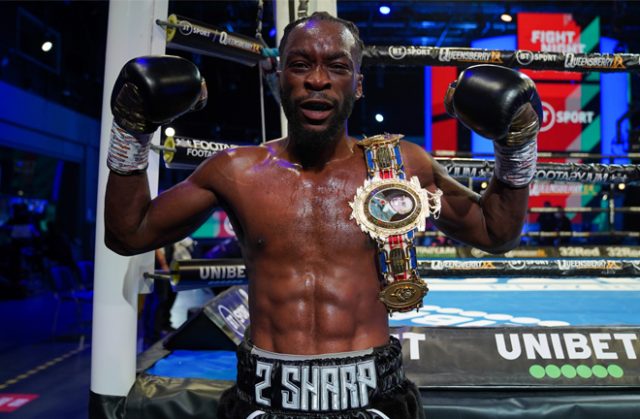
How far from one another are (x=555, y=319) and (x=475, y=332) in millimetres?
626

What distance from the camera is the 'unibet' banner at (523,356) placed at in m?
1.88

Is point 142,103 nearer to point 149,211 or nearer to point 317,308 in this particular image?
point 149,211

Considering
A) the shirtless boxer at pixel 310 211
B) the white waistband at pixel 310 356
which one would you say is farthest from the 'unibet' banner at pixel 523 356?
the white waistband at pixel 310 356

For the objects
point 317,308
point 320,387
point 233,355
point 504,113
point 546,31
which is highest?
point 546,31

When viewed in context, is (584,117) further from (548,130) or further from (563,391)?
(563,391)

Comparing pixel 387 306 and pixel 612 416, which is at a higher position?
pixel 387 306

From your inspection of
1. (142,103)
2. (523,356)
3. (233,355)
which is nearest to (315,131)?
(142,103)

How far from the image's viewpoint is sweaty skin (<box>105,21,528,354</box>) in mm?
1271

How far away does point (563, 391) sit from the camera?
1.88 m

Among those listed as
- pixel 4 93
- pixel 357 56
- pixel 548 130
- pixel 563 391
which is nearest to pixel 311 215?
pixel 357 56

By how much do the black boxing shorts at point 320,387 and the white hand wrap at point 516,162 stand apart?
20.3 inches

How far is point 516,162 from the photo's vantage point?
1.27 metres

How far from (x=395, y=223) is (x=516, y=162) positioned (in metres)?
0.32

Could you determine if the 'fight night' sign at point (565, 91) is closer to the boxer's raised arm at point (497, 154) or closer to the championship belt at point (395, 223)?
the boxer's raised arm at point (497, 154)
